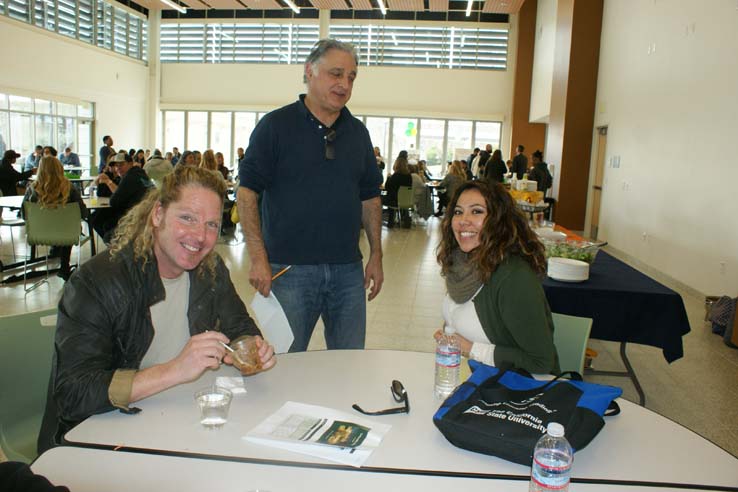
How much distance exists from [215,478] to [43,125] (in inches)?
639

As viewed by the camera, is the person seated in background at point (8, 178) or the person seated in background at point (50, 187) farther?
the person seated in background at point (8, 178)

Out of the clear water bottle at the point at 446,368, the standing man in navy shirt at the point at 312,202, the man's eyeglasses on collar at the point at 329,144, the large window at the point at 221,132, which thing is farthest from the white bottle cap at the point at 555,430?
the large window at the point at 221,132

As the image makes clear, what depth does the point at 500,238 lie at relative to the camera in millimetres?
2205

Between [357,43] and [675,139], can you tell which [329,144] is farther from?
[357,43]

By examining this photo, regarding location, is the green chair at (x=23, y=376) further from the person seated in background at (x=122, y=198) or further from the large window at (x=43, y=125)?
the large window at (x=43, y=125)

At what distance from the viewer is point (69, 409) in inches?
56.7

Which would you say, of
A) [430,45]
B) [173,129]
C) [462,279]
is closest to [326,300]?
[462,279]

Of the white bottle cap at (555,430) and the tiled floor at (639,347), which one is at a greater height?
the white bottle cap at (555,430)

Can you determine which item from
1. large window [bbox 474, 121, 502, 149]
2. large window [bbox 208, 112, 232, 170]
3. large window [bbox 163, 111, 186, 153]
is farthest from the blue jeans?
large window [bbox 163, 111, 186, 153]

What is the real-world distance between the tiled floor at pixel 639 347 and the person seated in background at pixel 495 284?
5.83 feet

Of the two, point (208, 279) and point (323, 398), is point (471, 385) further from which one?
point (208, 279)

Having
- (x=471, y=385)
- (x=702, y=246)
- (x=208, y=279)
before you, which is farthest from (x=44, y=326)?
(x=702, y=246)

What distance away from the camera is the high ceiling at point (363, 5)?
16.2 meters

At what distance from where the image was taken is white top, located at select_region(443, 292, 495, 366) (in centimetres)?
205
